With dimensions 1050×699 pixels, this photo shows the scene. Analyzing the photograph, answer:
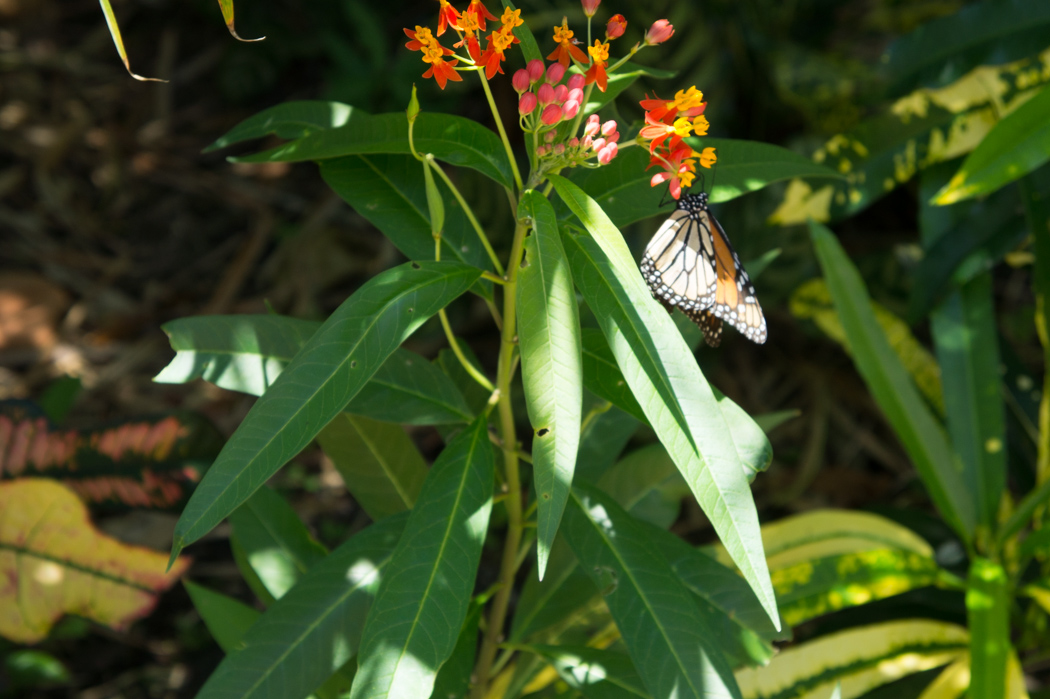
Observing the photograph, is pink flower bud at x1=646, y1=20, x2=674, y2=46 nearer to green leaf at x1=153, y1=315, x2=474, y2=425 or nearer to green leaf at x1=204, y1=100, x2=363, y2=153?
green leaf at x1=204, y1=100, x2=363, y2=153

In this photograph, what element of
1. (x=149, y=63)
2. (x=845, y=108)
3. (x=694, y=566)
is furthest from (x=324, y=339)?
(x=149, y=63)

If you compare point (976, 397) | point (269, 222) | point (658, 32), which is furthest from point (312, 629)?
point (269, 222)

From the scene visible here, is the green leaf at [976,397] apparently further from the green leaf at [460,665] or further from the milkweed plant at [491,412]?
the green leaf at [460,665]

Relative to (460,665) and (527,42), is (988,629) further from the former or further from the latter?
(527,42)

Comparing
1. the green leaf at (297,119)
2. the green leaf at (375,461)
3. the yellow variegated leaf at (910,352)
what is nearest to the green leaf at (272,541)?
the green leaf at (375,461)

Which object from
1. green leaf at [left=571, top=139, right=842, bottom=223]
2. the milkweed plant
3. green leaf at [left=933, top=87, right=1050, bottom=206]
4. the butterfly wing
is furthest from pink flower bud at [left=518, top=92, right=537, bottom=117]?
green leaf at [left=933, top=87, right=1050, bottom=206]

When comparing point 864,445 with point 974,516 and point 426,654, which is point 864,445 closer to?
point 974,516
